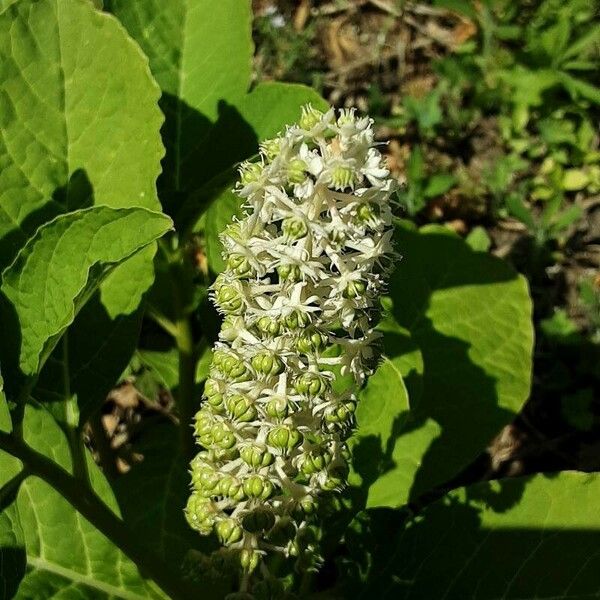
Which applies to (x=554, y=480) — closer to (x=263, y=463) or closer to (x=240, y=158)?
(x=263, y=463)

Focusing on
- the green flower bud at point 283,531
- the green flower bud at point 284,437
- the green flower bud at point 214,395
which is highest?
the green flower bud at point 214,395

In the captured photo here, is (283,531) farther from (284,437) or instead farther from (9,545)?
(9,545)

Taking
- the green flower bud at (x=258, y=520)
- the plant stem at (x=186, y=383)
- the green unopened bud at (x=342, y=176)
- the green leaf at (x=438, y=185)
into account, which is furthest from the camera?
the green leaf at (x=438, y=185)

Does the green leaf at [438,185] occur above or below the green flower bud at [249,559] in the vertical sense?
below

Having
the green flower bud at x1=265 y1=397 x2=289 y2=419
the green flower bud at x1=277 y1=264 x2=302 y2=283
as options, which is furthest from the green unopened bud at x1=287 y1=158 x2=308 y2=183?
the green flower bud at x1=265 y1=397 x2=289 y2=419

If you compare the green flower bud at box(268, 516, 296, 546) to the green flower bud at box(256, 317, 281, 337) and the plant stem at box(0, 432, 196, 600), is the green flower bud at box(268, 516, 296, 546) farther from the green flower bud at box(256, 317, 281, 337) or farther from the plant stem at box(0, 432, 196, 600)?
the green flower bud at box(256, 317, 281, 337)

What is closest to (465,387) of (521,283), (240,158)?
(521,283)

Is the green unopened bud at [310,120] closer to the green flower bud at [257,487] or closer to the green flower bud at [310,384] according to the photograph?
the green flower bud at [310,384]

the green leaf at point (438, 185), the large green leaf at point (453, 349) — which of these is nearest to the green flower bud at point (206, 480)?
the large green leaf at point (453, 349)
